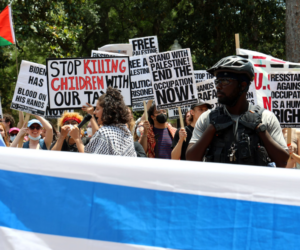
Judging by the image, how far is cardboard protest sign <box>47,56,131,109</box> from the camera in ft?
18.9

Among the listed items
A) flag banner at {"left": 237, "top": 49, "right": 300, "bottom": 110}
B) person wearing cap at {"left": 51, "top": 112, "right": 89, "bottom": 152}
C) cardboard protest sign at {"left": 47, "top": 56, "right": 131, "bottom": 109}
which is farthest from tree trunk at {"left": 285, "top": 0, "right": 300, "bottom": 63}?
person wearing cap at {"left": 51, "top": 112, "right": 89, "bottom": 152}

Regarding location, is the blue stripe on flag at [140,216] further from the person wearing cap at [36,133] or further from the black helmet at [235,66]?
the person wearing cap at [36,133]

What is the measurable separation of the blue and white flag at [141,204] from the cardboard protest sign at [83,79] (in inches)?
152

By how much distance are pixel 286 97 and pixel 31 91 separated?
12.1ft

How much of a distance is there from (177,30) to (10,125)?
12.5 meters

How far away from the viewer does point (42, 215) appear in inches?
71.7

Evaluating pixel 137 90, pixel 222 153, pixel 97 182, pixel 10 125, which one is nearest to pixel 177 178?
pixel 97 182

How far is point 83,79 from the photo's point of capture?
5828 millimetres

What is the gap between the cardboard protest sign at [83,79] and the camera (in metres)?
5.75

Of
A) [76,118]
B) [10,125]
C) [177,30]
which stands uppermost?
[177,30]

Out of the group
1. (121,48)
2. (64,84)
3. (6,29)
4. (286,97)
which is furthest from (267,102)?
(6,29)

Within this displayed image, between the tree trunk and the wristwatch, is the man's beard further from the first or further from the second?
the tree trunk

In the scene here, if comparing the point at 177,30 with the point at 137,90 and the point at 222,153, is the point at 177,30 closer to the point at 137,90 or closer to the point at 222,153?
the point at 137,90

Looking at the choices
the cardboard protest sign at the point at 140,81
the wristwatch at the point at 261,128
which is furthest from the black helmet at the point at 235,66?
the cardboard protest sign at the point at 140,81
